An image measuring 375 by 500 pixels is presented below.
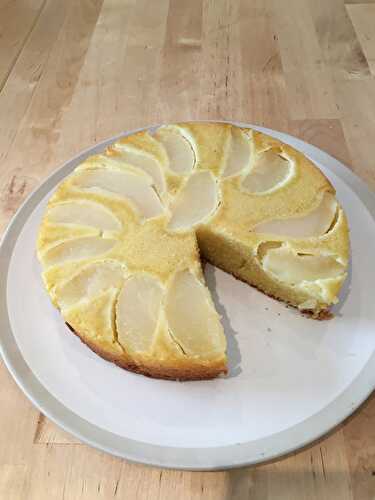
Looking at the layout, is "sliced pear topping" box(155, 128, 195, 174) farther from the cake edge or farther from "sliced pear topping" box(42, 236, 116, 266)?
the cake edge

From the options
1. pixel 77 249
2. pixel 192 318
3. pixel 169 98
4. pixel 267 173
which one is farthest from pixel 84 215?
pixel 169 98

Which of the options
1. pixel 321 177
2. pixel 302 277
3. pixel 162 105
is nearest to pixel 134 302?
pixel 302 277

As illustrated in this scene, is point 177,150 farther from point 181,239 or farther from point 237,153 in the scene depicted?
point 181,239

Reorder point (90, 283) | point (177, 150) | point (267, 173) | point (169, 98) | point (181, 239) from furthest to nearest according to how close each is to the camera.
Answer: point (169, 98), point (177, 150), point (267, 173), point (181, 239), point (90, 283)

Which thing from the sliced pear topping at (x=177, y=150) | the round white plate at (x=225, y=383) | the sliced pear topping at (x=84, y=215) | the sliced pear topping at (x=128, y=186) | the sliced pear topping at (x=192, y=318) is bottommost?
the round white plate at (x=225, y=383)

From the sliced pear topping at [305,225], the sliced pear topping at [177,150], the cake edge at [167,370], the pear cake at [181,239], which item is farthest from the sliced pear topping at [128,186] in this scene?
the cake edge at [167,370]

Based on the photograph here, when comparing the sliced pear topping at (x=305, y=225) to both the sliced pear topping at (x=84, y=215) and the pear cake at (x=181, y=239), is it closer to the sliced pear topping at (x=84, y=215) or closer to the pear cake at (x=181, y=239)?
the pear cake at (x=181, y=239)

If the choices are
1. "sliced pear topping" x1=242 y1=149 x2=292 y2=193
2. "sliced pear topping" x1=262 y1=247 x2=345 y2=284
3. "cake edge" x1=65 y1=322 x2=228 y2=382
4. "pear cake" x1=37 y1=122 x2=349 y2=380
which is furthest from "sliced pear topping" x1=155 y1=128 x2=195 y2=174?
"cake edge" x1=65 y1=322 x2=228 y2=382
